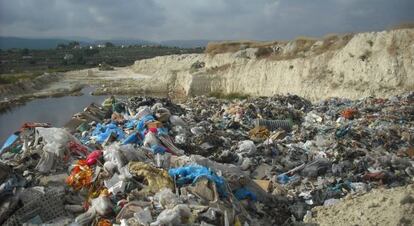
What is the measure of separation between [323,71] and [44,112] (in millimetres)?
20765

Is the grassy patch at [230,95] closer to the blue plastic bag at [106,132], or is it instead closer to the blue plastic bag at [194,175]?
the blue plastic bag at [106,132]

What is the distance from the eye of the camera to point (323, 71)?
2916 cm

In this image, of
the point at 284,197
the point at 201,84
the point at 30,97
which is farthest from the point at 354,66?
the point at 30,97

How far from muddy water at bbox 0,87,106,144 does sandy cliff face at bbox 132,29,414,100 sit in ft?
31.7

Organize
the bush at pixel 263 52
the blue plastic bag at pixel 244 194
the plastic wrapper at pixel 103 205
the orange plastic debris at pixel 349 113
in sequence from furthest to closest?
1. the bush at pixel 263 52
2. the orange plastic debris at pixel 349 113
3. the blue plastic bag at pixel 244 194
4. the plastic wrapper at pixel 103 205

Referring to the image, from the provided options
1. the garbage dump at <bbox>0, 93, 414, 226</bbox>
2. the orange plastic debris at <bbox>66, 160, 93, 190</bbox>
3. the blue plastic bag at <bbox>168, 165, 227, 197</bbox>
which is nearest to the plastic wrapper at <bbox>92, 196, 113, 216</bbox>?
the garbage dump at <bbox>0, 93, 414, 226</bbox>

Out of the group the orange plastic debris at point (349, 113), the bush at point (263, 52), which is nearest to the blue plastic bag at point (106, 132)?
the orange plastic debris at point (349, 113)

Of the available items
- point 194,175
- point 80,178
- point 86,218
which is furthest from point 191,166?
point 86,218

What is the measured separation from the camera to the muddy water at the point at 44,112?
3019 cm

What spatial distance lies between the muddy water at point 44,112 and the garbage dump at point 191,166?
1446 centimetres

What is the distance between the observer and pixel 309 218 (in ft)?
28.3

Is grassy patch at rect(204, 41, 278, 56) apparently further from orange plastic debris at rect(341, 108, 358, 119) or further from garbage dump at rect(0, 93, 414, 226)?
garbage dump at rect(0, 93, 414, 226)

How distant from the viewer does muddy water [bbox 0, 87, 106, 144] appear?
3019 centimetres

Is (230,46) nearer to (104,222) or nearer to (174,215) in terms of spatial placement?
(104,222)
